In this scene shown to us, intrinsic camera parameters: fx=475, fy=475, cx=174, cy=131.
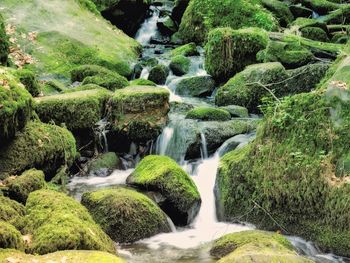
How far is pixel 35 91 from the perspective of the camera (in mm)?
10516

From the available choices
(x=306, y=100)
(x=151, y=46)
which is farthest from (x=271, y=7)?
(x=306, y=100)

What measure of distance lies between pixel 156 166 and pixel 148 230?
1.58 meters

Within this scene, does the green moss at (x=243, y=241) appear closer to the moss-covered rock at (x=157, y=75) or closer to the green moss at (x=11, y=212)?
the green moss at (x=11, y=212)

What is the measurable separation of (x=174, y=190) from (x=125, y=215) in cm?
114

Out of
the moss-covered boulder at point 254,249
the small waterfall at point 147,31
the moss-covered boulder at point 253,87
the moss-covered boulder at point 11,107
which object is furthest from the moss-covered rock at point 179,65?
the moss-covered boulder at point 254,249

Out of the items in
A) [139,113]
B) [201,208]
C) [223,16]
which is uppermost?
[223,16]

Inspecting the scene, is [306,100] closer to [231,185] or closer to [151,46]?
[231,185]

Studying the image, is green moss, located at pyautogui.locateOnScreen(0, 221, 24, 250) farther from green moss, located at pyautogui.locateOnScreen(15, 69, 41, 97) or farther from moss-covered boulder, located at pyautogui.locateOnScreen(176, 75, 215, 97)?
moss-covered boulder, located at pyautogui.locateOnScreen(176, 75, 215, 97)

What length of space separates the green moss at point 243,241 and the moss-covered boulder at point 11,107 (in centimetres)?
362

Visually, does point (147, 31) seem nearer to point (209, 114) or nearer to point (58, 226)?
point (209, 114)

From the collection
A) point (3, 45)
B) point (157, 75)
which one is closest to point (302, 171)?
point (3, 45)

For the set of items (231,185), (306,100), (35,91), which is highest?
(306,100)

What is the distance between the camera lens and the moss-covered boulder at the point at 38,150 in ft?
24.8

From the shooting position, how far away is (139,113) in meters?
10.7
